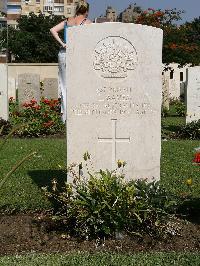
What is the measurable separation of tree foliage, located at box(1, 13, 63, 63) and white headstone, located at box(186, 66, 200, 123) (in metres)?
40.7

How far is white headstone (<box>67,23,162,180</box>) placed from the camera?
212 inches

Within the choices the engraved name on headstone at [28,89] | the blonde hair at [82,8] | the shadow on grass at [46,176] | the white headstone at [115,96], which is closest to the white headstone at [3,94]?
the engraved name on headstone at [28,89]

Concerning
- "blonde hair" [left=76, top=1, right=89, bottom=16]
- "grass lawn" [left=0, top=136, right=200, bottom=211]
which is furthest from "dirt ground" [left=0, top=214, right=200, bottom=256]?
"blonde hair" [left=76, top=1, right=89, bottom=16]

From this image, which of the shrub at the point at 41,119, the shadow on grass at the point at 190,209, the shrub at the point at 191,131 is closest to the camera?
the shadow on grass at the point at 190,209

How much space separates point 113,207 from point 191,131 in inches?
308

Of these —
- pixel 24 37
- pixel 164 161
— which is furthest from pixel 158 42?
pixel 24 37

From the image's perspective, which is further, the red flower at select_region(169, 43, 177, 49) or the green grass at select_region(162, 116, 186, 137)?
the red flower at select_region(169, 43, 177, 49)

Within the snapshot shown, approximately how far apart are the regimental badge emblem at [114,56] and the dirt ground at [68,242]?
151 centimetres

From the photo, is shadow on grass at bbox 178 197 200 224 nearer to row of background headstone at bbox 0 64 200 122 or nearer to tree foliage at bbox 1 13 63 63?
row of background headstone at bbox 0 64 200 122

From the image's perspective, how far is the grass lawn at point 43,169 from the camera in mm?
6109

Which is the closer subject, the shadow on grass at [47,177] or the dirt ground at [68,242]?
the dirt ground at [68,242]

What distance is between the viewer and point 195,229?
524 cm

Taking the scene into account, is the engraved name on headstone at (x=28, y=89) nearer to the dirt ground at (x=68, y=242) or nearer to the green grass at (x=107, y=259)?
the dirt ground at (x=68, y=242)

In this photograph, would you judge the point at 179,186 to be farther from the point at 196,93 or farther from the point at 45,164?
the point at 196,93
